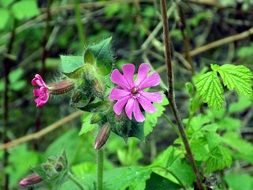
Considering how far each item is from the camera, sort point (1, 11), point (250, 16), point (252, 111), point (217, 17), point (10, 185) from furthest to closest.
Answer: point (217, 17), point (250, 16), point (252, 111), point (10, 185), point (1, 11)

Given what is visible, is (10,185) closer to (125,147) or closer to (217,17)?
(125,147)

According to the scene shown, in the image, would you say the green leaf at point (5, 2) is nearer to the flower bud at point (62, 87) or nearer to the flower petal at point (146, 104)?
the flower bud at point (62, 87)

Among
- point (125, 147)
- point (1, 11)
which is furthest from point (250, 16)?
point (1, 11)

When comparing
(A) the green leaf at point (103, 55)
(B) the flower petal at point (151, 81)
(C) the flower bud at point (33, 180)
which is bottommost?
(C) the flower bud at point (33, 180)

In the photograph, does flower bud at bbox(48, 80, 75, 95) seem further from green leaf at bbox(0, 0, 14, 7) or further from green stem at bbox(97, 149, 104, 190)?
green leaf at bbox(0, 0, 14, 7)

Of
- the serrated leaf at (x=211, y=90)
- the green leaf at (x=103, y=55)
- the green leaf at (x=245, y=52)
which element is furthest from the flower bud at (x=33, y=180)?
the green leaf at (x=245, y=52)

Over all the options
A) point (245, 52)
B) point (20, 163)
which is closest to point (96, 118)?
point (20, 163)
